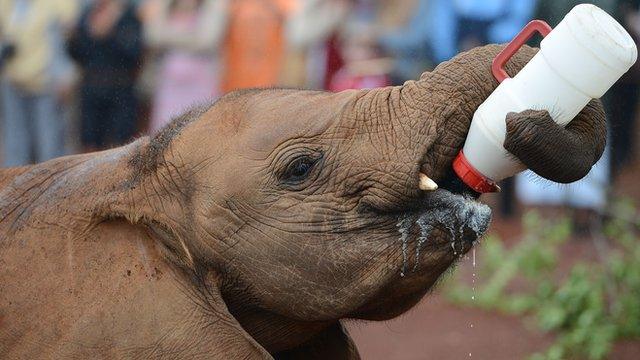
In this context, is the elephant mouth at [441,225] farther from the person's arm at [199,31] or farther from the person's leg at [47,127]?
the person's leg at [47,127]

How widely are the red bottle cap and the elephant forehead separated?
532mm

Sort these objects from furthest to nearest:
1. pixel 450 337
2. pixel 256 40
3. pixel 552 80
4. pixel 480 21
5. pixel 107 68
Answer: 1. pixel 107 68
2. pixel 256 40
3. pixel 480 21
4. pixel 450 337
5. pixel 552 80

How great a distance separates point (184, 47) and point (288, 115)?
1035 centimetres

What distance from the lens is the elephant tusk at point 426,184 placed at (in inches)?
201

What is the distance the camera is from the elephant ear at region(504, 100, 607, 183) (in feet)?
16.0

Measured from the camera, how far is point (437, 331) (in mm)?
10898

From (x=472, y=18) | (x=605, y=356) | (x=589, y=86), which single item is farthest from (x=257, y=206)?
(x=472, y=18)

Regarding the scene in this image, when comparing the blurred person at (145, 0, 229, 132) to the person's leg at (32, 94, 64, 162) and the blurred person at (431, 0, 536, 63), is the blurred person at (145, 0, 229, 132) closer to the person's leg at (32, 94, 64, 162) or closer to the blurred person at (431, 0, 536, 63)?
the person's leg at (32, 94, 64, 162)

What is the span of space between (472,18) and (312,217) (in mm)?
9117

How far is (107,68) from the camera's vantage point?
15.6 m

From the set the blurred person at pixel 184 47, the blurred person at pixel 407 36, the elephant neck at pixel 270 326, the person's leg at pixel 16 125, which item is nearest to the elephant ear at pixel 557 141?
the elephant neck at pixel 270 326

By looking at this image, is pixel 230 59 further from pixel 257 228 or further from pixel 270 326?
pixel 257 228

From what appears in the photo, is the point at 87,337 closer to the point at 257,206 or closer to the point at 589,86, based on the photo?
the point at 257,206

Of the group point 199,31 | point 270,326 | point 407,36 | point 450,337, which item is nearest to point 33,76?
point 199,31
